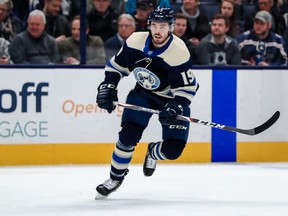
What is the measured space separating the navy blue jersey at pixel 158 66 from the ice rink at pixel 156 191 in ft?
2.02

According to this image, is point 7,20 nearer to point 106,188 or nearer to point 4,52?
point 4,52

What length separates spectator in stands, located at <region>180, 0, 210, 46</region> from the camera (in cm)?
683

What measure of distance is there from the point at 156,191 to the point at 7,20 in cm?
193

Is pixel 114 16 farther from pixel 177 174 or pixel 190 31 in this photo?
pixel 177 174

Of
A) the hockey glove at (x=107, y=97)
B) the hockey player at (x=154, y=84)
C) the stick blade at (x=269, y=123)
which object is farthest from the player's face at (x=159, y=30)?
the stick blade at (x=269, y=123)

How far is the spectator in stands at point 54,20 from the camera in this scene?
6402 mm

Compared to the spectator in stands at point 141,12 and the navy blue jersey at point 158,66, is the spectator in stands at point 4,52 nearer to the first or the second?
the spectator in stands at point 141,12

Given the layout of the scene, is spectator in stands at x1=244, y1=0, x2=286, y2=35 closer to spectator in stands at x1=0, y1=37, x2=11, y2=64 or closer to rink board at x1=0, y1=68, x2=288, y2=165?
rink board at x1=0, y1=68, x2=288, y2=165

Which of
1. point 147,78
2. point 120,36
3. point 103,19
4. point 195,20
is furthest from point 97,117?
point 147,78

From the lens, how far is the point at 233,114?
6.75m

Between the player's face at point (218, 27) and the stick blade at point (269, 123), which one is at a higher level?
the player's face at point (218, 27)

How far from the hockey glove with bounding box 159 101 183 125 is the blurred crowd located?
1.95 meters

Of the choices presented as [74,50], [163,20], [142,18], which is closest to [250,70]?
[142,18]

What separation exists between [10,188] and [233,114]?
7.13ft
